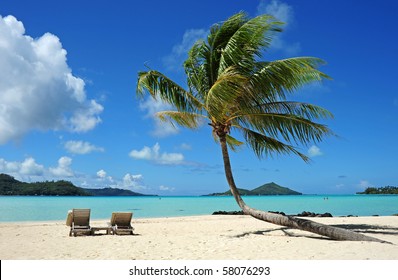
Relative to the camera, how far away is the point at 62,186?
113 metres

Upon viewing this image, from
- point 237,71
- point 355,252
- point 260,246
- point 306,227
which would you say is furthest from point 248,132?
point 355,252

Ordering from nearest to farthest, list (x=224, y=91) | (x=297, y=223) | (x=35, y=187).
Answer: (x=224, y=91)
(x=297, y=223)
(x=35, y=187)

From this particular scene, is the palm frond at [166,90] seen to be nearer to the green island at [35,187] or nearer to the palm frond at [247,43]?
the palm frond at [247,43]

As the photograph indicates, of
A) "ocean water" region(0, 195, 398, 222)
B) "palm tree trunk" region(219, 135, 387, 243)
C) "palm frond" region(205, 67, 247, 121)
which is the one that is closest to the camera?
"palm tree trunk" region(219, 135, 387, 243)

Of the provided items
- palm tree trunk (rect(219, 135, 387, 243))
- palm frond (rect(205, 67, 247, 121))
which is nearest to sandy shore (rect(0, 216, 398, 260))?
palm tree trunk (rect(219, 135, 387, 243))

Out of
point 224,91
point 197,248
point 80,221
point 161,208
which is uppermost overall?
point 224,91

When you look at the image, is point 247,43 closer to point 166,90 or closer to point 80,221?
point 166,90

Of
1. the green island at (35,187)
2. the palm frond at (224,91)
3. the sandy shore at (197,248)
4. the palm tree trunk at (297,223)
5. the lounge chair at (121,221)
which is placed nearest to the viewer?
the sandy shore at (197,248)

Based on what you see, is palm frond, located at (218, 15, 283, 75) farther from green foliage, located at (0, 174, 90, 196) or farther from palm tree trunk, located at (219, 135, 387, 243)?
green foliage, located at (0, 174, 90, 196)

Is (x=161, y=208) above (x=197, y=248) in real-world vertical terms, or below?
above

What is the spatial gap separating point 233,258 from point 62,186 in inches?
4439

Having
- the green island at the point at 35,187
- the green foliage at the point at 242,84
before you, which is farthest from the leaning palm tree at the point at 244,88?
the green island at the point at 35,187

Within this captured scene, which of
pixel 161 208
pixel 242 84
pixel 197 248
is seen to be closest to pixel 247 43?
pixel 242 84
